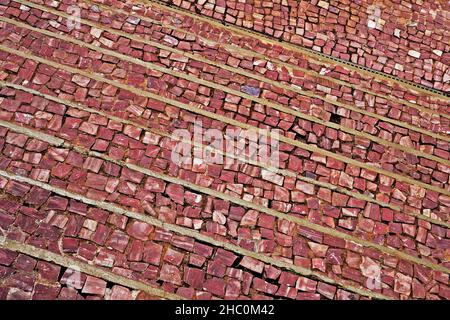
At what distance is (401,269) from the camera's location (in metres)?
3.85

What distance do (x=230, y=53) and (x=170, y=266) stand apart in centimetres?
292

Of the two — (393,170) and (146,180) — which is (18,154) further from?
(393,170)

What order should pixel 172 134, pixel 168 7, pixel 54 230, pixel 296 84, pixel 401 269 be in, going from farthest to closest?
pixel 168 7
pixel 296 84
pixel 172 134
pixel 401 269
pixel 54 230

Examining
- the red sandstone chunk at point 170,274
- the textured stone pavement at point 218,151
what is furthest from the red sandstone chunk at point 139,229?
the red sandstone chunk at point 170,274

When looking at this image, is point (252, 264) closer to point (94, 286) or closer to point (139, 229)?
point (139, 229)

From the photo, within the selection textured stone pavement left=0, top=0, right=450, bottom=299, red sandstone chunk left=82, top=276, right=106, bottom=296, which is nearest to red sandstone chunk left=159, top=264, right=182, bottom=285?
textured stone pavement left=0, top=0, right=450, bottom=299

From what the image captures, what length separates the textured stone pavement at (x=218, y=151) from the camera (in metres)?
3.57

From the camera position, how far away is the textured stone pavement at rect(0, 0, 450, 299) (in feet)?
11.7

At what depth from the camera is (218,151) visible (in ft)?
13.8

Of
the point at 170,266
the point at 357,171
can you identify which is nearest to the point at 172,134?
the point at 170,266

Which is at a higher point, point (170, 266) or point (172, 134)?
point (172, 134)

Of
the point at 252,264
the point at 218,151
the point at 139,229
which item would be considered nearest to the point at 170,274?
the point at 139,229

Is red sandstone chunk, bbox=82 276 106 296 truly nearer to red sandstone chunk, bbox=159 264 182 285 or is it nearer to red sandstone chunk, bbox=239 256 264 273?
red sandstone chunk, bbox=159 264 182 285
